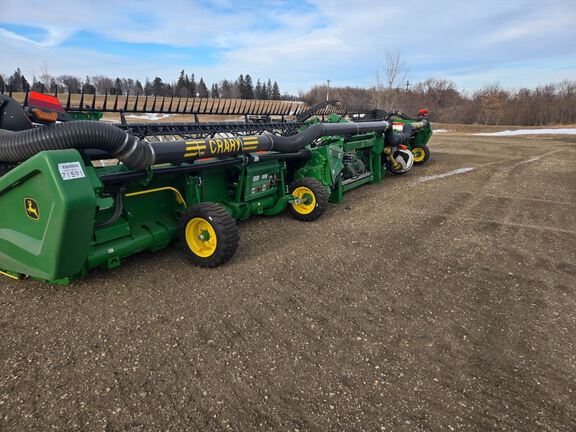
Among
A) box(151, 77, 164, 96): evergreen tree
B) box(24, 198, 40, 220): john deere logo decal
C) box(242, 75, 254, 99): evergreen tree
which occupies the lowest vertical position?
box(24, 198, 40, 220): john deere logo decal

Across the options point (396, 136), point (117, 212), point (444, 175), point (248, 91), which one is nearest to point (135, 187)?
point (117, 212)

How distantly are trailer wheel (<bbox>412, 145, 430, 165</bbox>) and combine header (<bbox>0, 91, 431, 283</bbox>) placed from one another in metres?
5.29

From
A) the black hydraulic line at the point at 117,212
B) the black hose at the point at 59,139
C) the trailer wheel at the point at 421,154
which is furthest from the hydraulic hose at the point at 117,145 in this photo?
the trailer wheel at the point at 421,154

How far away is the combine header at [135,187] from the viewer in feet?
9.21

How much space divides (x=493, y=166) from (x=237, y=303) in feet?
35.4

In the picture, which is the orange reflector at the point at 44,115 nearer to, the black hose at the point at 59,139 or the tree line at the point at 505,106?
the black hose at the point at 59,139

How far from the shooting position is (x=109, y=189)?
12.6 feet

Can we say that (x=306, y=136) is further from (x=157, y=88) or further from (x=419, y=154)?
(x=419, y=154)

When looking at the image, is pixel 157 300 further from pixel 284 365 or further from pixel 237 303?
pixel 284 365

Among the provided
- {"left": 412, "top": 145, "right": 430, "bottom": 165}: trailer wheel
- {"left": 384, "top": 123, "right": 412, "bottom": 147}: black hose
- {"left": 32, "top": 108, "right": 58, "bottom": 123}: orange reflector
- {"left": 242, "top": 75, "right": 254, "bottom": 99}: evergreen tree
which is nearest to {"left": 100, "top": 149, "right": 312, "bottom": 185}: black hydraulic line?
{"left": 32, "top": 108, "right": 58, "bottom": 123}: orange reflector

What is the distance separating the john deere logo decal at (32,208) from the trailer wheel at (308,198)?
12.1 ft

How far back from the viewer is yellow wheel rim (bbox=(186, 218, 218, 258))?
412cm

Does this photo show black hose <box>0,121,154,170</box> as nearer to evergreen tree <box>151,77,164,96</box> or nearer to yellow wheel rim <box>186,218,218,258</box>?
yellow wheel rim <box>186,218,218,258</box>

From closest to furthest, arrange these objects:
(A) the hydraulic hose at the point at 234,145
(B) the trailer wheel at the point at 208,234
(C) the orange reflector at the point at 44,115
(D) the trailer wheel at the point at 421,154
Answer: (C) the orange reflector at the point at 44,115
(A) the hydraulic hose at the point at 234,145
(B) the trailer wheel at the point at 208,234
(D) the trailer wheel at the point at 421,154
